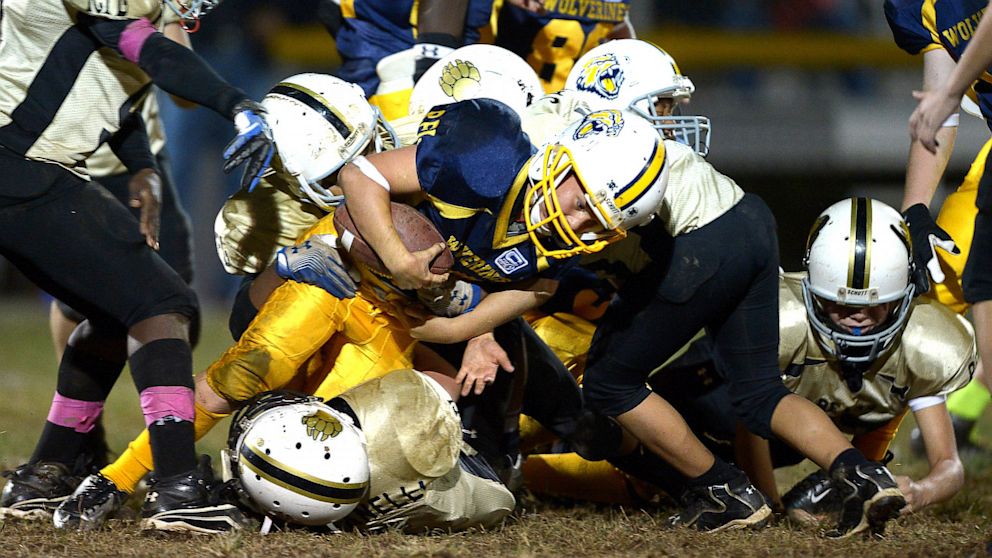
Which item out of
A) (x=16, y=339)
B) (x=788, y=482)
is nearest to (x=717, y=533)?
(x=788, y=482)

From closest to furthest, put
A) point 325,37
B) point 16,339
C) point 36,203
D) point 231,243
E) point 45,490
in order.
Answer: point 36,203 < point 45,490 < point 231,243 < point 16,339 < point 325,37

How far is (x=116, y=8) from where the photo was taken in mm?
3238

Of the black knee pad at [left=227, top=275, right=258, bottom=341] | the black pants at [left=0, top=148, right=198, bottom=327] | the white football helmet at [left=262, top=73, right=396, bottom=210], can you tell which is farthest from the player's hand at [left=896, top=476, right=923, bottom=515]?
the black pants at [left=0, top=148, right=198, bottom=327]

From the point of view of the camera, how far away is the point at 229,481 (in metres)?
3.17

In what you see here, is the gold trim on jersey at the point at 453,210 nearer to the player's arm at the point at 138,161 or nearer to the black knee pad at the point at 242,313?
the black knee pad at the point at 242,313

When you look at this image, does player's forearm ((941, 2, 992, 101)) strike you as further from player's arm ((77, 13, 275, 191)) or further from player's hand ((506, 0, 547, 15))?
player's hand ((506, 0, 547, 15))

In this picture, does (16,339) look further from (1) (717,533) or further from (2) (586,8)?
(1) (717,533)

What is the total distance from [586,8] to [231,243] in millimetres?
1977

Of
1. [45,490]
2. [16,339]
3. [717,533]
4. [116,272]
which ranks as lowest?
[16,339]

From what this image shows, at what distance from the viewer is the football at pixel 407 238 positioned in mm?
3225

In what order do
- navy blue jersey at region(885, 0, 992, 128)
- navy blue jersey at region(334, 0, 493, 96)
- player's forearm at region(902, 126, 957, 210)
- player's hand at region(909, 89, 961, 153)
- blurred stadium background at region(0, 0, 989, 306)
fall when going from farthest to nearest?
blurred stadium background at region(0, 0, 989, 306) < navy blue jersey at region(334, 0, 493, 96) < player's forearm at region(902, 126, 957, 210) < navy blue jersey at region(885, 0, 992, 128) < player's hand at region(909, 89, 961, 153)

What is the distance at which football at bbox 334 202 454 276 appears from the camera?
3.22m

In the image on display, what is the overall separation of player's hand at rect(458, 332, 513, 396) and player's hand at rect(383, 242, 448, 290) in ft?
0.86

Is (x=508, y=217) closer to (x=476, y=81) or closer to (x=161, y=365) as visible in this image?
(x=476, y=81)
